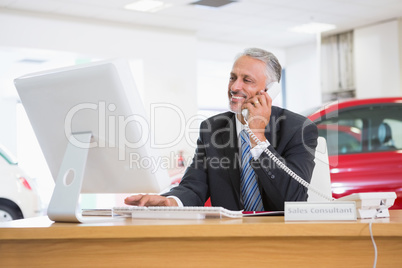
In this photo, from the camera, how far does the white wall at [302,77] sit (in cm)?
1102

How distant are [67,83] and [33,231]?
444 millimetres

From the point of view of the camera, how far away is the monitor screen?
1651 mm

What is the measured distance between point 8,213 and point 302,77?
24.2ft

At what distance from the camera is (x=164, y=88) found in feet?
31.3

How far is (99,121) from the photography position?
1745mm

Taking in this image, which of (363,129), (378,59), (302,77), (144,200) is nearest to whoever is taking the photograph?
(144,200)

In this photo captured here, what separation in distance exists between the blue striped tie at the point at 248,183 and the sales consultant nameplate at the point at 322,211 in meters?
0.73

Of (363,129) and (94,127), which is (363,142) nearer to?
(363,129)

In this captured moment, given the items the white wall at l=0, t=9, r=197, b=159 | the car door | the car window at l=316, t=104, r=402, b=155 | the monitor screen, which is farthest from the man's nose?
the white wall at l=0, t=9, r=197, b=159

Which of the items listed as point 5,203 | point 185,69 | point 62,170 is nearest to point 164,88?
point 185,69

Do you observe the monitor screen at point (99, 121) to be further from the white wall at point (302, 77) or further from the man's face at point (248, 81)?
the white wall at point (302, 77)

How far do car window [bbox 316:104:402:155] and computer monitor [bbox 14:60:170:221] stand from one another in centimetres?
285

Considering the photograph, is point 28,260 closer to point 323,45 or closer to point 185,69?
point 185,69

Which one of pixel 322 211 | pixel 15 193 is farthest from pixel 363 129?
pixel 322 211
